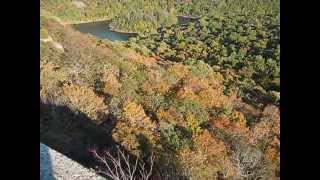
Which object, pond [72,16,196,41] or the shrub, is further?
the shrub

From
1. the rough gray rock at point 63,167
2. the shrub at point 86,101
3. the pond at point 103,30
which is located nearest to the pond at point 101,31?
the pond at point 103,30

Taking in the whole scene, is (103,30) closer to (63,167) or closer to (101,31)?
(101,31)

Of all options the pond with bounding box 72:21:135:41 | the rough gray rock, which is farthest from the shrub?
the pond with bounding box 72:21:135:41

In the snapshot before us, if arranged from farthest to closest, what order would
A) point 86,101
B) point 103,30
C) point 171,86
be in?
1. point 86,101
2. point 171,86
3. point 103,30

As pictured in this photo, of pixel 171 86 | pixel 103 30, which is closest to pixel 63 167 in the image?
pixel 171 86

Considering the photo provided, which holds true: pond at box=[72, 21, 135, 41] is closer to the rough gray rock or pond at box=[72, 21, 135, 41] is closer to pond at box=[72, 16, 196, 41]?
pond at box=[72, 16, 196, 41]
